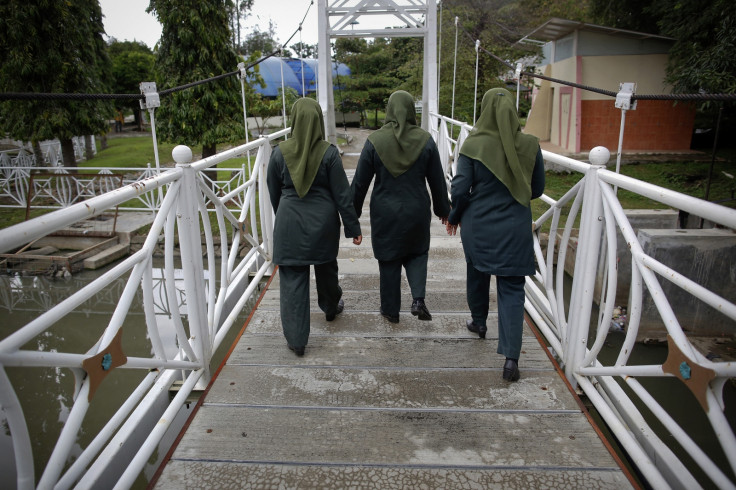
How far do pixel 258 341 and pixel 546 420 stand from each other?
1596mm

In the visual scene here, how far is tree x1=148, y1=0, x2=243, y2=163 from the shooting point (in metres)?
9.63

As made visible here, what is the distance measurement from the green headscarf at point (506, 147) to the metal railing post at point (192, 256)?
133 cm

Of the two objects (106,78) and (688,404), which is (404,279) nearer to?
(688,404)

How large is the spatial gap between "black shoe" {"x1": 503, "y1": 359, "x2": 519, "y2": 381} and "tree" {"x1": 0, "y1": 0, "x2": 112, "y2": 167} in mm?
11627

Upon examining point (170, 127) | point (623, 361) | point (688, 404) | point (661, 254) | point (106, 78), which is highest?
point (106, 78)

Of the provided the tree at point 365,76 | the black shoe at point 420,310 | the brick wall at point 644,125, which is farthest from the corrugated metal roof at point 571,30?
the black shoe at point 420,310

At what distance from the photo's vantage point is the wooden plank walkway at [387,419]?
186cm

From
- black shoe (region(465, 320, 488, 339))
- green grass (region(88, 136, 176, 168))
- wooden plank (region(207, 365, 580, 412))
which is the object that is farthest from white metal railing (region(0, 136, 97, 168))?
black shoe (region(465, 320, 488, 339))

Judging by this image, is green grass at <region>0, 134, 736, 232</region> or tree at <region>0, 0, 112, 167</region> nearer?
green grass at <region>0, 134, 736, 232</region>

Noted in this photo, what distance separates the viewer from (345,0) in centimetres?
781

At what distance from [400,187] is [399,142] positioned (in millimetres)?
257

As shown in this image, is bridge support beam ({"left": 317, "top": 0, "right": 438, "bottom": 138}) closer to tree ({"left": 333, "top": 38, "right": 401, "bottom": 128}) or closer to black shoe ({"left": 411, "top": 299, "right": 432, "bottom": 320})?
black shoe ({"left": 411, "top": 299, "right": 432, "bottom": 320})

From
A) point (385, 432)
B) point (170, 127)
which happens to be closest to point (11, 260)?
point (170, 127)

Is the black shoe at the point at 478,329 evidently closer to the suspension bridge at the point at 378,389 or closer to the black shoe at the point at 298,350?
the suspension bridge at the point at 378,389
